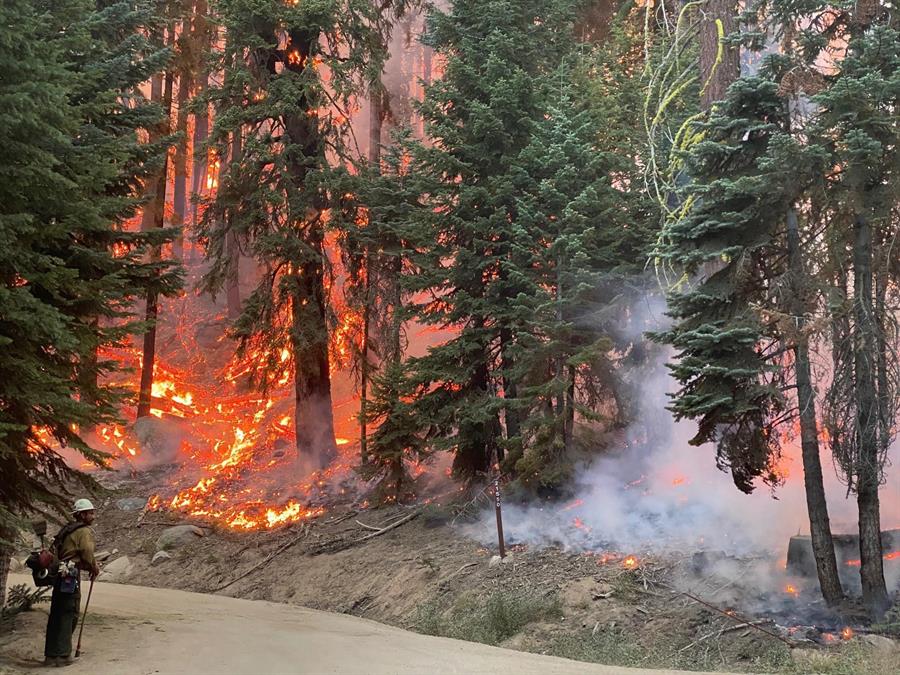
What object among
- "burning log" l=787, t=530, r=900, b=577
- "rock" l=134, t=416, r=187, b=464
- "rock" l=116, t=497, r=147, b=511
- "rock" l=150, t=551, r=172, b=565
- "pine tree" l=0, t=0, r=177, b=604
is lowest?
"rock" l=150, t=551, r=172, b=565

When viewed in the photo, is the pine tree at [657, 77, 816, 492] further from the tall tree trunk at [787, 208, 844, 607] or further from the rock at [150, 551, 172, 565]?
the rock at [150, 551, 172, 565]

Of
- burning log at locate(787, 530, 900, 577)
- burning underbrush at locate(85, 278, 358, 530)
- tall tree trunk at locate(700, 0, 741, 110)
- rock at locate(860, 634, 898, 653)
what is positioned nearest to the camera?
rock at locate(860, 634, 898, 653)

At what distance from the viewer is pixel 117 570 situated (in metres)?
18.5

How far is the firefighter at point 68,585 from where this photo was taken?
825 centimetres

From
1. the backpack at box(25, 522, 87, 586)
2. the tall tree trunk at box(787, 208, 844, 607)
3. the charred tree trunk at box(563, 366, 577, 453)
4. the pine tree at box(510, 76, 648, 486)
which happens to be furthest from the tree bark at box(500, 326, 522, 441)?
the backpack at box(25, 522, 87, 586)

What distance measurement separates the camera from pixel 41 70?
8133 millimetres

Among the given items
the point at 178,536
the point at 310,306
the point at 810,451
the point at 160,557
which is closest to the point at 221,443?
the point at 178,536

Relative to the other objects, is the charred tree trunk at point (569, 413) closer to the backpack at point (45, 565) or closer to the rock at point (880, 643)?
the rock at point (880, 643)

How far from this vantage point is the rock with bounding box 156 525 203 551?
19.4m

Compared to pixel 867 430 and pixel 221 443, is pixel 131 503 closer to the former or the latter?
pixel 221 443

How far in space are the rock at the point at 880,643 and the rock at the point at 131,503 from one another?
1893 cm

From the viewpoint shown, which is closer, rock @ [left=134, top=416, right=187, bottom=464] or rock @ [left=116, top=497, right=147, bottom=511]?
rock @ [left=116, top=497, right=147, bottom=511]

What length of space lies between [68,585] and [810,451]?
9.67 metres

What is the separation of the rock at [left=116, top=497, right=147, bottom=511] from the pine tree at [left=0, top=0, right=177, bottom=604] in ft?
40.3
